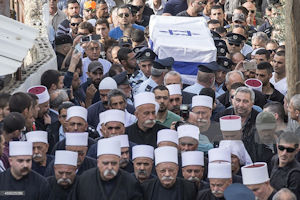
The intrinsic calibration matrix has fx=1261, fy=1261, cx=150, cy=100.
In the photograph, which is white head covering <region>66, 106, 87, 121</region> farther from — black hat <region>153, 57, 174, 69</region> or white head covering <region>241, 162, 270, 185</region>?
black hat <region>153, 57, 174, 69</region>

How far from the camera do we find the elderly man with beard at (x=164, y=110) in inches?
568

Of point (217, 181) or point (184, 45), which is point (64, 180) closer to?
point (217, 181)

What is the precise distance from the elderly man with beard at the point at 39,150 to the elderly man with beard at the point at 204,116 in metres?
2.00

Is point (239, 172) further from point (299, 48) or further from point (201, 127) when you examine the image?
point (299, 48)

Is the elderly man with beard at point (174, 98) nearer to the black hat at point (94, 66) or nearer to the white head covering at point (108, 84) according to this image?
the white head covering at point (108, 84)

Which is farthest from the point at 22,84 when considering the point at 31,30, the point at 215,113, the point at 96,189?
the point at 96,189

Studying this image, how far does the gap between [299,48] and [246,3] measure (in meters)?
6.76

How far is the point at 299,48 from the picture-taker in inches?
602

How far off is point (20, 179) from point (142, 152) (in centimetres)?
131

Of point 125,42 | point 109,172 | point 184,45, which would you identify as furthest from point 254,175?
point 125,42

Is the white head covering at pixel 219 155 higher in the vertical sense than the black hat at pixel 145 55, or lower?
lower

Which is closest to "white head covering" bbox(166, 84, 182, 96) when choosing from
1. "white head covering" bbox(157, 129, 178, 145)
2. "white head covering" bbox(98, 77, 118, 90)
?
"white head covering" bbox(98, 77, 118, 90)

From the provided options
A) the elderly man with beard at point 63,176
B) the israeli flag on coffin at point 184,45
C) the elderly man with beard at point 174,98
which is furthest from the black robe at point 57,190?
the israeli flag on coffin at point 184,45

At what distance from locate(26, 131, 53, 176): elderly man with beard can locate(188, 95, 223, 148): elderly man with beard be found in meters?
2.00
